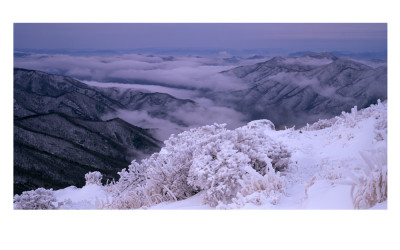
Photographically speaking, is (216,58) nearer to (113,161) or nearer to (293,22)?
(293,22)

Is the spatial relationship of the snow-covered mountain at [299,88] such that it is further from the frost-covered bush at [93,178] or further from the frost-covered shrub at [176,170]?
the frost-covered bush at [93,178]

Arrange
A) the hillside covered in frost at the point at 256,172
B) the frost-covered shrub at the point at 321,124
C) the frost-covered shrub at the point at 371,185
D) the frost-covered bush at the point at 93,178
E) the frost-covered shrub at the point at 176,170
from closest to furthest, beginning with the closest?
the frost-covered shrub at the point at 371,185 → the hillside covered in frost at the point at 256,172 → the frost-covered shrub at the point at 176,170 → the frost-covered bush at the point at 93,178 → the frost-covered shrub at the point at 321,124

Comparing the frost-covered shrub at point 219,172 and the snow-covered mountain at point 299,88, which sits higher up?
the snow-covered mountain at point 299,88

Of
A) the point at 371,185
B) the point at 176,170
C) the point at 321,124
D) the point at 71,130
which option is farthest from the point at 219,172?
the point at 71,130

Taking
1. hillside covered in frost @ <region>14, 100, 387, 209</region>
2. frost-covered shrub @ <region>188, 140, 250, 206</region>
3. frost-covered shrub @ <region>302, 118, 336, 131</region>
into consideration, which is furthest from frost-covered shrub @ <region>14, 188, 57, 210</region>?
frost-covered shrub @ <region>302, 118, 336, 131</region>

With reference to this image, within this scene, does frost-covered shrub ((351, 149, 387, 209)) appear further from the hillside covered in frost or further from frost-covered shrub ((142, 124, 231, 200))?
frost-covered shrub ((142, 124, 231, 200))

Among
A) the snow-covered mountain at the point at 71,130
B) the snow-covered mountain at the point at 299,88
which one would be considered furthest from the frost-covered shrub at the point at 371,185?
the snow-covered mountain at the point at 71,130
